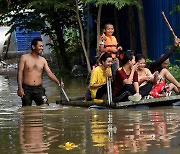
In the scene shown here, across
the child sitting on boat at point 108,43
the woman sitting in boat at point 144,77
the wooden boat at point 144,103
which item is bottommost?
the wooden boat at point 144,103

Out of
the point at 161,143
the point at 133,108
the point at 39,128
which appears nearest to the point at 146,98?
the point at 133,108

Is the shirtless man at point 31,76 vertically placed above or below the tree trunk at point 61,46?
below

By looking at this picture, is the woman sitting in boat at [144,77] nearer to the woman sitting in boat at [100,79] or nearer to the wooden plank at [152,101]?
the wooden plank at [152,101]

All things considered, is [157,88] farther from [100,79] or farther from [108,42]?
[108,42]

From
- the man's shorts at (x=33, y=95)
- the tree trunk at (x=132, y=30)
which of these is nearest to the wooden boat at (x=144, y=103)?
the man's shorts at (x=33, y=95)

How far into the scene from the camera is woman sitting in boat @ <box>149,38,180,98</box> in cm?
1259

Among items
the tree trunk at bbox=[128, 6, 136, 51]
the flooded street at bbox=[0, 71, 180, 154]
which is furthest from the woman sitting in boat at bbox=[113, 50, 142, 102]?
the tree trunk at bbox=[128, 6, 136, 51]

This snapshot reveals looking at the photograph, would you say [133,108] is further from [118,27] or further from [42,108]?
[118,27]

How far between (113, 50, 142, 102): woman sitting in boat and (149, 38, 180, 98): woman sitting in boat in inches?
26.6

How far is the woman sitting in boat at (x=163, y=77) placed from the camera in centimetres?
1259

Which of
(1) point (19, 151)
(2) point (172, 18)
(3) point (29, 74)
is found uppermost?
(2) point (172, 18)

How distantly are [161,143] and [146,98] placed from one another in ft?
14.6

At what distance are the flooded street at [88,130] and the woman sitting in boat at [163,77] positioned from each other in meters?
0.79

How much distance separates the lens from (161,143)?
7570 mm
